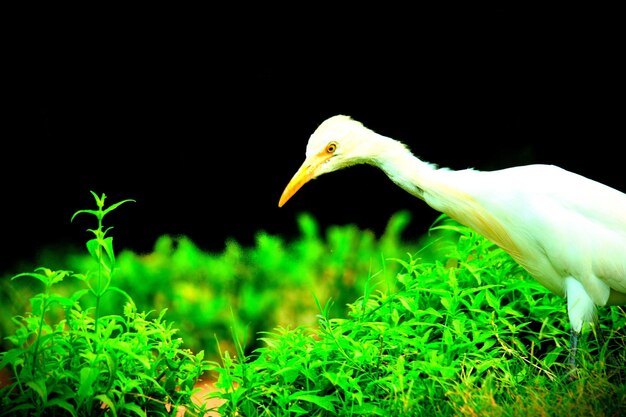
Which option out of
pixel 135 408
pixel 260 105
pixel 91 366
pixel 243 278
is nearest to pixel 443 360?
pixel 135 408

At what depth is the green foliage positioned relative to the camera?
10.5ft

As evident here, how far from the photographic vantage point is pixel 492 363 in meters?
3.54

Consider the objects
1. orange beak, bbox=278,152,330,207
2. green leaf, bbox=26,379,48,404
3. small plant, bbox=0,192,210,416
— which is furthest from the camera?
orange beak, bbox=278,152,330,207

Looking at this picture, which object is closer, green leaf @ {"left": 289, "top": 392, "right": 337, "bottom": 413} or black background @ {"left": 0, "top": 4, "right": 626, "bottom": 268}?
green leaf @ {"left": 289, "top": 392, "right": 337, "bottom": 413}

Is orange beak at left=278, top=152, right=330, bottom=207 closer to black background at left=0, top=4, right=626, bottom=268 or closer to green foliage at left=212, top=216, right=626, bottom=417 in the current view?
green foliage at left=212, top=216, right=626, bottom=417

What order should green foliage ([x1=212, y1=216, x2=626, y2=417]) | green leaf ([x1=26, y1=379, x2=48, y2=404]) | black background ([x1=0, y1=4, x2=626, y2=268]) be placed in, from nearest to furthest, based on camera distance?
green leaf ([x1=26, y1=379, x2=48, y2=404])
green foliage ([x1=212, y1=216, x2=626, y2=417])
black background ([x1=0, y1=4, x2=626, y2=268])

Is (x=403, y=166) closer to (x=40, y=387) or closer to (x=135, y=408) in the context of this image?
(x=135, y=408)

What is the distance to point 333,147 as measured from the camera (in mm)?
3734

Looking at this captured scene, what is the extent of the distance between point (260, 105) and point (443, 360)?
260 cm

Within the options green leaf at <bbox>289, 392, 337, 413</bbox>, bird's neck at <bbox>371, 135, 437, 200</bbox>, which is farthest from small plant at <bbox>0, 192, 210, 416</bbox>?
bird's neck at <bbox>371, 135, 437, 200</bbox>

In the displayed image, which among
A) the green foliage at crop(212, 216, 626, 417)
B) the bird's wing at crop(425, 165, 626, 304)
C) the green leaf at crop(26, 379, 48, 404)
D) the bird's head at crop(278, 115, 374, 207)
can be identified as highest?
the bird's head at crop(278, 115, 374, 207)

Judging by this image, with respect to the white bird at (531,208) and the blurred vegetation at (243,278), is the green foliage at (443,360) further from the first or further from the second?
the blurred vegetation at (243,278)

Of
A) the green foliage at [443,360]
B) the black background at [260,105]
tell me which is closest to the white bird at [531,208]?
the green foliage at [443,360]

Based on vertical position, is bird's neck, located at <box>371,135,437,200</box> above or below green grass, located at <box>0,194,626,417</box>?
above
